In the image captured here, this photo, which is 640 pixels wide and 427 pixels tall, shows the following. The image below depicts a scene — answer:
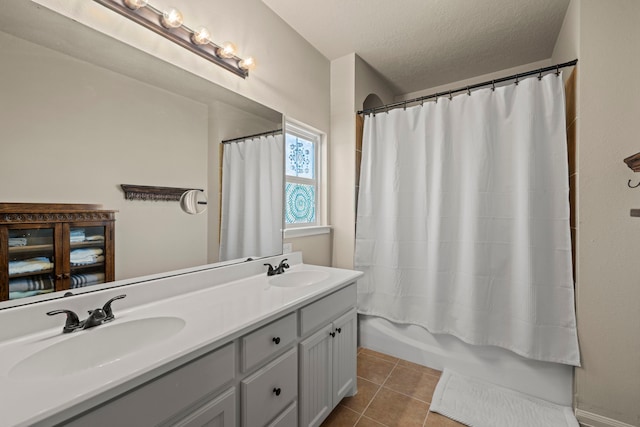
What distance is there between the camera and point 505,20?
188cm

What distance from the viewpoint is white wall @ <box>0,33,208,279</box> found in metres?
0.88

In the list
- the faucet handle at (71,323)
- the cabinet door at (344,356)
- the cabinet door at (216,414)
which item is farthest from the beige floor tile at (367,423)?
the faucet handle at (71,323)

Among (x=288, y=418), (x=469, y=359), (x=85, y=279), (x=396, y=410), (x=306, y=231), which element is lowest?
(x=396, y=410)

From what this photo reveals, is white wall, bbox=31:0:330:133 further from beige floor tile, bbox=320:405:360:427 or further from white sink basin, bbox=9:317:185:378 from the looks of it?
beige floor tile, bbox=320:405:360:427

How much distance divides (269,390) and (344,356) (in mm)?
634

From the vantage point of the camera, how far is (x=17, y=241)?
0.86 m

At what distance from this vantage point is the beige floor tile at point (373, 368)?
195 centimetres

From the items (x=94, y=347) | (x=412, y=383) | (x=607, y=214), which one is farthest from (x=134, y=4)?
(x=412, y=383)

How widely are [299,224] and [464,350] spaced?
1523 mm

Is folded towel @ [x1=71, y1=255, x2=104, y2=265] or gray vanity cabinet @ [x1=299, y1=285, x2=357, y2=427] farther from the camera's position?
gray vanity cabinet @ [x1=299, y1=285, x2=357, y2=427]

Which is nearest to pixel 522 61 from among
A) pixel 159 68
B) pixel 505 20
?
pixel 505 20

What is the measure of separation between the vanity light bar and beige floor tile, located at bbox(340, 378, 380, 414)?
2109 mm

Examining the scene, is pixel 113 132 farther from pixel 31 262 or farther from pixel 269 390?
pixel 269 390

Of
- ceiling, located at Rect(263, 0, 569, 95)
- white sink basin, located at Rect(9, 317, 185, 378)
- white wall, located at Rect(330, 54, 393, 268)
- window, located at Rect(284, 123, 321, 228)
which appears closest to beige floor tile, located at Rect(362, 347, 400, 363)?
white wall, located at Rect(330, 54, 393, 268)
